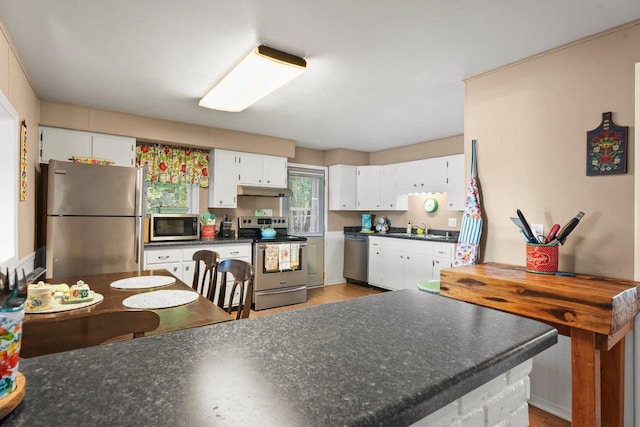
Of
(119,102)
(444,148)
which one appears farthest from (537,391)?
(119,102)

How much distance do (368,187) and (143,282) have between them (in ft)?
13.7

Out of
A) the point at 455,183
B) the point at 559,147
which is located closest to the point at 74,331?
the point at 559,147

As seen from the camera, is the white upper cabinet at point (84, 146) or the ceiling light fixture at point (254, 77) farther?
the white upper cabinet at point (84, 146)

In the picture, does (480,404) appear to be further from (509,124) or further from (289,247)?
(289,247)

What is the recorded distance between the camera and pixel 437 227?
16.7ft

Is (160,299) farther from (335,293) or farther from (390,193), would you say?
(390,193)

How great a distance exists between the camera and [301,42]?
2.11 meters

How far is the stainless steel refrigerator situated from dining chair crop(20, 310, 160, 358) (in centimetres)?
237

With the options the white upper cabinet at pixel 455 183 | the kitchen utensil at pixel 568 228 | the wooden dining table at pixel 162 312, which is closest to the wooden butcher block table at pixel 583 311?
the kitchen utensil at pixel 568 228

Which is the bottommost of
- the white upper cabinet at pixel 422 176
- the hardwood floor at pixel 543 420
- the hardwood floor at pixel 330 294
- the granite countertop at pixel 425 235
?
the hardwood floor at pixel 543 420

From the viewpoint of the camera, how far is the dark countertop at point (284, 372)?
1.56 ft

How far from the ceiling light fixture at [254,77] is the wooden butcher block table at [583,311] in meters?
1.76

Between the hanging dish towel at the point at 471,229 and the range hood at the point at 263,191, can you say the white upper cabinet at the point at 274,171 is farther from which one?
the hanging dish towel at the point at 471,229

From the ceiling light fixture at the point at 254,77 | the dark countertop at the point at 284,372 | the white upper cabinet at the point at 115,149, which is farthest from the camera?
the white upper cabinet at the point at 115,149
